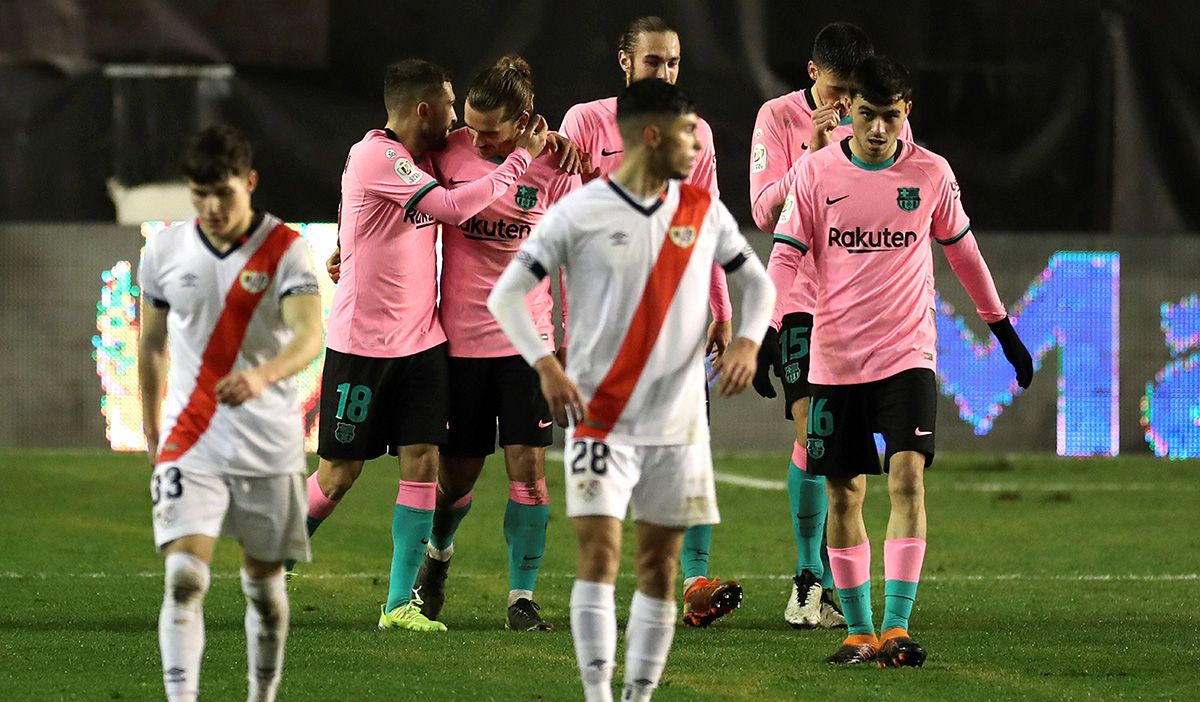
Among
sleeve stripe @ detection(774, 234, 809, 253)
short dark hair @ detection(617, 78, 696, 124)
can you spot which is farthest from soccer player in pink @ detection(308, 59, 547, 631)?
short dark hair @ detection(617, 78, 696, 124)

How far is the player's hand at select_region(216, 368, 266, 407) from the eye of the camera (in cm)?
495

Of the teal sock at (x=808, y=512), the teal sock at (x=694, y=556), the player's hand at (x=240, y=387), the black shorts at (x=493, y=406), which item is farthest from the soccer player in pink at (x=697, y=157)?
the player's hand at (x=240, y=387)

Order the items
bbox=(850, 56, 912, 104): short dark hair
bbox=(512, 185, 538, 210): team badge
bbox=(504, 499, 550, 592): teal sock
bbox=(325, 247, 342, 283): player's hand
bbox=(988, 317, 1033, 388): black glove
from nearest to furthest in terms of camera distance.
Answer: bbox=(850, 56, 912, 104): short dark hair, bbox=(988, 317, 1033, 388): black glove, bbox=(512, 185, 538, 210): team badge, bbox=(504, 499, 550, 592): teal sock, bbox=(325, 247, 342, 283): player's hand

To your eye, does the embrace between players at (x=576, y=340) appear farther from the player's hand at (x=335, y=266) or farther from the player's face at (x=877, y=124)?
the player's hand at (x=335, y=266)

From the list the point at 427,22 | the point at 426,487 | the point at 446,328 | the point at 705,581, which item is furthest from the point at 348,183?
the point at 427,22

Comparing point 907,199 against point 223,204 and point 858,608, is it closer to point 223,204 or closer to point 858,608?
point 858,608

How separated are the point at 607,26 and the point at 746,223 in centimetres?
169

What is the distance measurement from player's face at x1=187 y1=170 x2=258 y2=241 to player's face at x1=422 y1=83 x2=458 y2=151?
206 cm

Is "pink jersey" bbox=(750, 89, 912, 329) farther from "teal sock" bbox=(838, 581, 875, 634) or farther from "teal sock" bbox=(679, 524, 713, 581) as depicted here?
"teal sock" bbox=(838, 581, 875, 634)

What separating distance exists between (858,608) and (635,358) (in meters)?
1.75

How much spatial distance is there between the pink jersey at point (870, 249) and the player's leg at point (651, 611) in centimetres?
153

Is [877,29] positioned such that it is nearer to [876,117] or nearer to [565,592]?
[565,592]

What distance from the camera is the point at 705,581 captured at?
7473 millimetres

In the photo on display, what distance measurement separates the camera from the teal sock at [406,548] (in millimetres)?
7215
